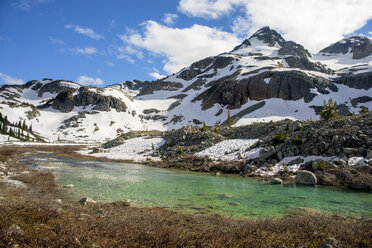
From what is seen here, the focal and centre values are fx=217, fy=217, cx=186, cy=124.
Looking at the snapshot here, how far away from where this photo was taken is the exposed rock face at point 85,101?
427 feet

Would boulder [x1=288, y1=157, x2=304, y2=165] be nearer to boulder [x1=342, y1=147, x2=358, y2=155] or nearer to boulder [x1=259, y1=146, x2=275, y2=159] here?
boulder [x1=259, y1=146, x2=275, y2=159]

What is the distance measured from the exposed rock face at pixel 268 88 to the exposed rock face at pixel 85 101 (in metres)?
55.3

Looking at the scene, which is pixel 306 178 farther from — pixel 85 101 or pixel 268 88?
pixel 85 101

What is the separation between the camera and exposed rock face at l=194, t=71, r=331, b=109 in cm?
9626

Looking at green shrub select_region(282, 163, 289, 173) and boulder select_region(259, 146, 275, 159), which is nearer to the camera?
green shrub select_region(282, 163, 289, 173)

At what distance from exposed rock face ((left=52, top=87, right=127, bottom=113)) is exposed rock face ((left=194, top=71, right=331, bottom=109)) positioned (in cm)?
5533

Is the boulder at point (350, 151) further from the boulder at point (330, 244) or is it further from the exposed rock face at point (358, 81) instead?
the exposed rock face at point (358, 81)

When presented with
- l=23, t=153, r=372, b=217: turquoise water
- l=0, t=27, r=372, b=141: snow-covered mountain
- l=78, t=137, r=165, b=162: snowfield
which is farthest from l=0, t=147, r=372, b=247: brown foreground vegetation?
l=0, t=27, r=372, b=141: snow-covered mountain

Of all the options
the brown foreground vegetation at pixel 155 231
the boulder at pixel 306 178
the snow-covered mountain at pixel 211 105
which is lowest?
the boulder at pixel 306 178

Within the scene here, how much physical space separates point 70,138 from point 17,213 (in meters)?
108

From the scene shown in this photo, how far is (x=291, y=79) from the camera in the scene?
100 meters

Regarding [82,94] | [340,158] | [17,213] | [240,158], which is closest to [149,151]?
[240,158]

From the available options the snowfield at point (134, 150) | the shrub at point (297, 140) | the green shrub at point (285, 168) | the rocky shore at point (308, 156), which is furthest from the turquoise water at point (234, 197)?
the snowfield at point (134, 150)

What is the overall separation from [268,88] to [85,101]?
10521cm
